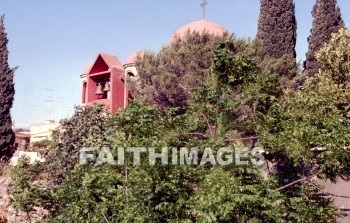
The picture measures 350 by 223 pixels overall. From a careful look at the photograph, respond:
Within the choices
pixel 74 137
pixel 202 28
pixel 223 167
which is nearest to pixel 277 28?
pixel 202 28

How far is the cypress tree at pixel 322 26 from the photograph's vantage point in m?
24.8

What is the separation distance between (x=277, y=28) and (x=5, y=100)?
59.6ft

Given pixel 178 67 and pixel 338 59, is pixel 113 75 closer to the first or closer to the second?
pixel 178 67

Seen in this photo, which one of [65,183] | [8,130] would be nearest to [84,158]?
[65,183]

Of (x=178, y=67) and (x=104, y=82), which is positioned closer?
(x=178, y=67)

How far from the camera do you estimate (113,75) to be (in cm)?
2388

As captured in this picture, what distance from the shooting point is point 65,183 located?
29.6ft

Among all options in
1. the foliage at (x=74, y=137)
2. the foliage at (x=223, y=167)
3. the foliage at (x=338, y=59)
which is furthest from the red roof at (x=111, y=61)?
the foliage at (x=223, y=167)

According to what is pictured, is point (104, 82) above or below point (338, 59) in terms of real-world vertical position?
above

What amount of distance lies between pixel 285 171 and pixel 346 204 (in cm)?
380

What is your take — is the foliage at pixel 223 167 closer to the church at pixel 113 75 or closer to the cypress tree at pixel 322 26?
the church at pixel 113 75

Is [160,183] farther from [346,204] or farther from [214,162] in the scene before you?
[346,204]

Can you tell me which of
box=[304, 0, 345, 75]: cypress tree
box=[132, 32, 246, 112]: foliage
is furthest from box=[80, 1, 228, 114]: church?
box=[304, 0, 345, 75]: cypress tree

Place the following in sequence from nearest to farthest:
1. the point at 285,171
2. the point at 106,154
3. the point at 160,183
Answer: the point at 160,183 < the point at 106,154 < the point at 285,171
